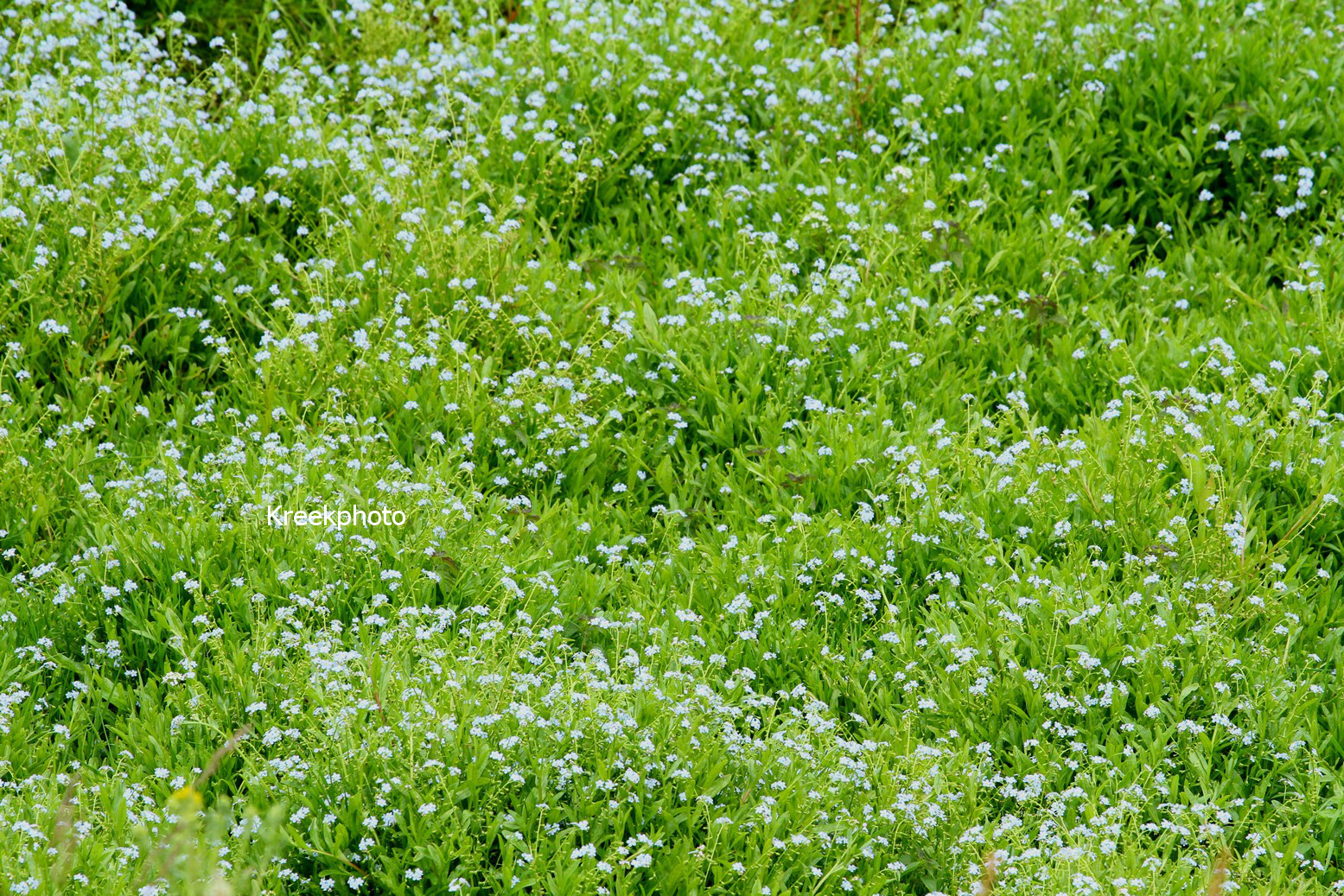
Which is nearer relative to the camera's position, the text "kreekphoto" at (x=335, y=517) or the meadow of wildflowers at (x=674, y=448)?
the meadow of wildflowers at (x=674, y=448)

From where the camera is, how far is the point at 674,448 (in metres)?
5.93

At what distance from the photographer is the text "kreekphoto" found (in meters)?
4.98

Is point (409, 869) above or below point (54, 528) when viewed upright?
below

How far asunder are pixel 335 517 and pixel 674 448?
1573mm

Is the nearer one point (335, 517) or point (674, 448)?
point (335, 517)

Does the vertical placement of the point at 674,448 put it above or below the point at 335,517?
above

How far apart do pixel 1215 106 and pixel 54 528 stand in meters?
6.16

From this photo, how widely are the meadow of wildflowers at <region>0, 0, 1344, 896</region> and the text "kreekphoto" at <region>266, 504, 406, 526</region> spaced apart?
26mm

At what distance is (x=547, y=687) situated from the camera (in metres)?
4.35

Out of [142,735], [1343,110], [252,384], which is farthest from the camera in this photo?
[1343,110]

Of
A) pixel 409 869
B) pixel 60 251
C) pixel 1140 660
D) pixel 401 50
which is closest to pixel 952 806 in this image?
pixel 1140 660

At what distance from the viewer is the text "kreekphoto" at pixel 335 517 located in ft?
16.3

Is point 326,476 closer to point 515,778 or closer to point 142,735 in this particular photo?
point 142,735

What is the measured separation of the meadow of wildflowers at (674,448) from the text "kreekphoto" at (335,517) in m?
0.03
